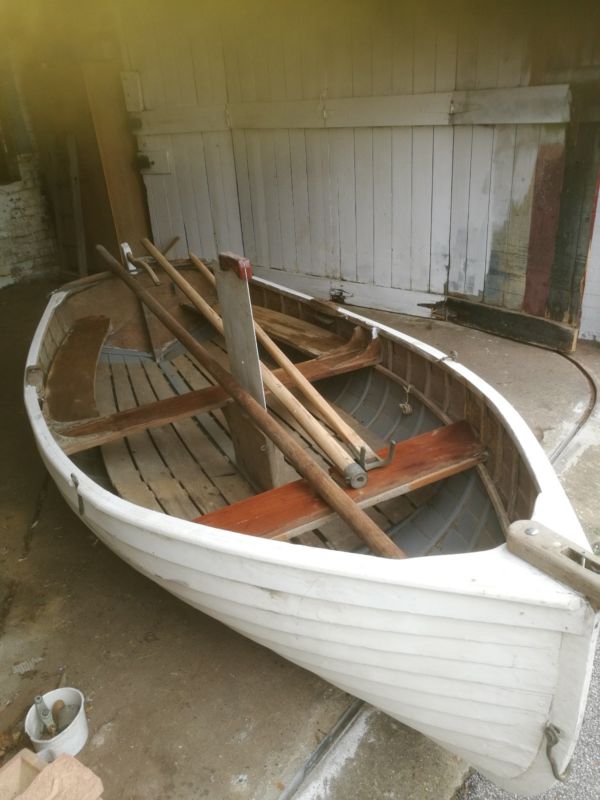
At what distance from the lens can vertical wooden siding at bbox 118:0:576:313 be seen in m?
3.99

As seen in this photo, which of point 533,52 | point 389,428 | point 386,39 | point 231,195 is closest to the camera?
point 389,428

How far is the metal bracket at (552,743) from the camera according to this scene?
140 centimetres

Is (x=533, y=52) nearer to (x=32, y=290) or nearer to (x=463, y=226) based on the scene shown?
(x=463, y=226)

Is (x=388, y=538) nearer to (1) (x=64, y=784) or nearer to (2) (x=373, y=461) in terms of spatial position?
(2) (x=373, y=461)

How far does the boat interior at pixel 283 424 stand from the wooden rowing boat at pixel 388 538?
1cm

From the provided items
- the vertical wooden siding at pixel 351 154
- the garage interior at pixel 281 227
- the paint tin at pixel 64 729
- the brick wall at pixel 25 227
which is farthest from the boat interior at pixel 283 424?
the brick wall at pixel 25 227

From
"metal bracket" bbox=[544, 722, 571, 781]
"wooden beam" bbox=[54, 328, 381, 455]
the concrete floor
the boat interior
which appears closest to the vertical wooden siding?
the boat interior

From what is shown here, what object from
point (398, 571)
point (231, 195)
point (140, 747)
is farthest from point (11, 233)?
point (398, 571)

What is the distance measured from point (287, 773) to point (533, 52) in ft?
12.8

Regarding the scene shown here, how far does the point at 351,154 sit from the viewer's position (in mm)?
4758

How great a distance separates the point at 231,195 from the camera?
5719mm

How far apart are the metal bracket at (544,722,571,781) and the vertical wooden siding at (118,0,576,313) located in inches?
128

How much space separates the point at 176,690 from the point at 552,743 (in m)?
→ 1.24

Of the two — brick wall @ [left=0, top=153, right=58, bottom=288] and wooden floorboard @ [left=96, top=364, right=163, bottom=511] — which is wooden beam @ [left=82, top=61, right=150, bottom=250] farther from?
wooden floorboard @ [left=96, top=364, right=163, bottom=511]
